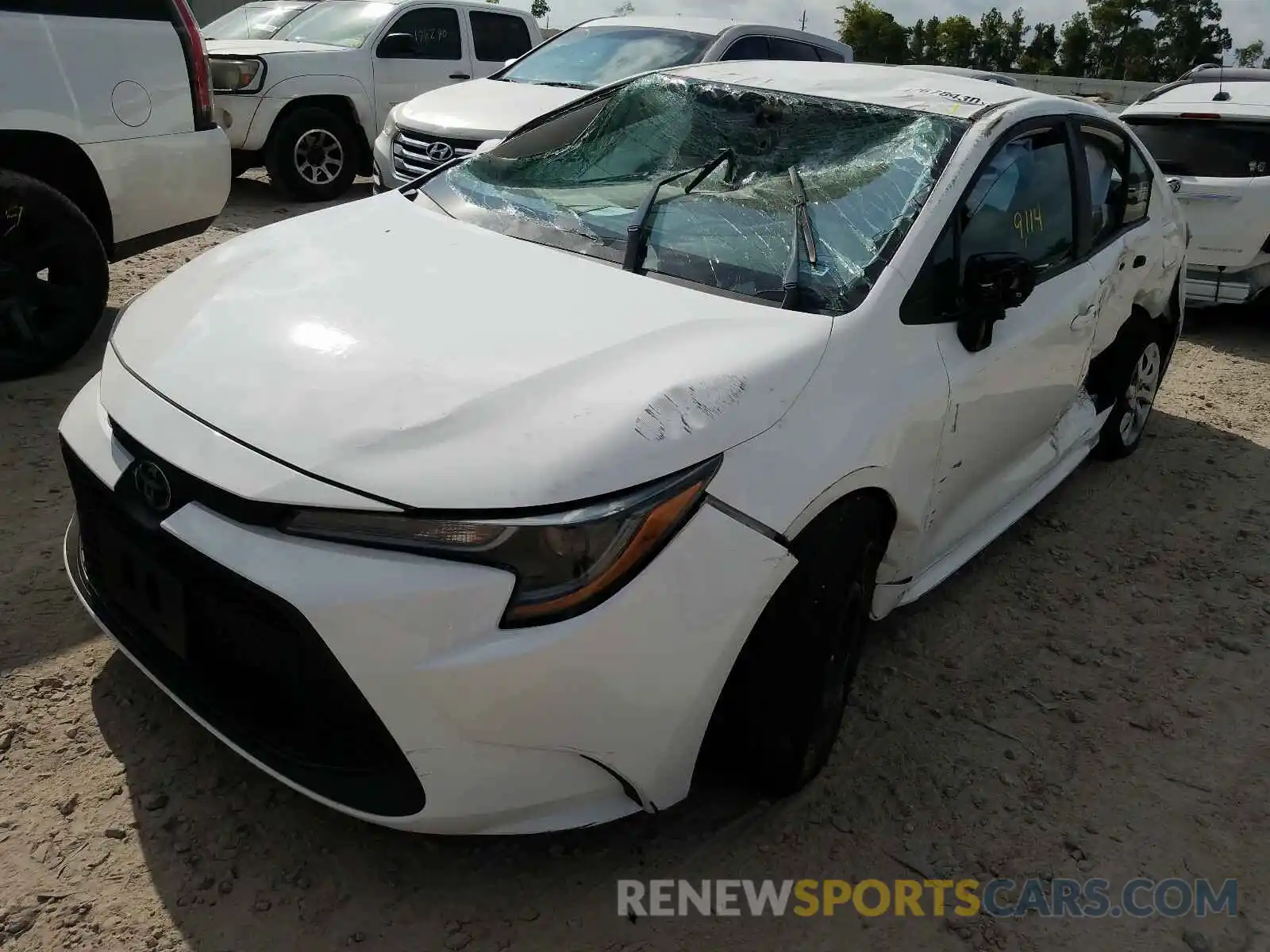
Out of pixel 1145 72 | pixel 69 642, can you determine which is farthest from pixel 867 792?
pixel 1145 72

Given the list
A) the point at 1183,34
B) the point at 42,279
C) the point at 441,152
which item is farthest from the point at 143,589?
the point at 1183,34

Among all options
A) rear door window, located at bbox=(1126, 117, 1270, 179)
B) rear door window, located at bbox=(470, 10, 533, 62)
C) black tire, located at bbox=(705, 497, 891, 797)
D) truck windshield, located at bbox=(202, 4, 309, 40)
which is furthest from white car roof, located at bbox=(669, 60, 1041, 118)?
truck windshield, located at bbox=(202, 4, 309, 40)

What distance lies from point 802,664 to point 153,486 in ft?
4.39

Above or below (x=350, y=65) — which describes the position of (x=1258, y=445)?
below

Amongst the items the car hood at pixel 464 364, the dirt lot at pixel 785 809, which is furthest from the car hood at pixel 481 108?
the car hood at pixel 464 364

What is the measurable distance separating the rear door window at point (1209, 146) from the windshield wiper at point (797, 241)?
15.2 feet

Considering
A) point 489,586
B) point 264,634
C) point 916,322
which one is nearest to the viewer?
point 489,586

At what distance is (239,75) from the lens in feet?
26.9

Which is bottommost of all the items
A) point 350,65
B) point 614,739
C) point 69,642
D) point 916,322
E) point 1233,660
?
point 1233,660

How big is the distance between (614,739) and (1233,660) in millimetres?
2359

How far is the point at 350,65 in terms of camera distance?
871 cm

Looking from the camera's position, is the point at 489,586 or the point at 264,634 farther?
the point at 264,634

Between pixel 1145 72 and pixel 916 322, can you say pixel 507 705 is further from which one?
pixel 1145 72

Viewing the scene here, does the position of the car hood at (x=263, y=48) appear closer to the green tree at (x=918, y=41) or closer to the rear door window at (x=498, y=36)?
the rear door window at (x=498, y=36)
